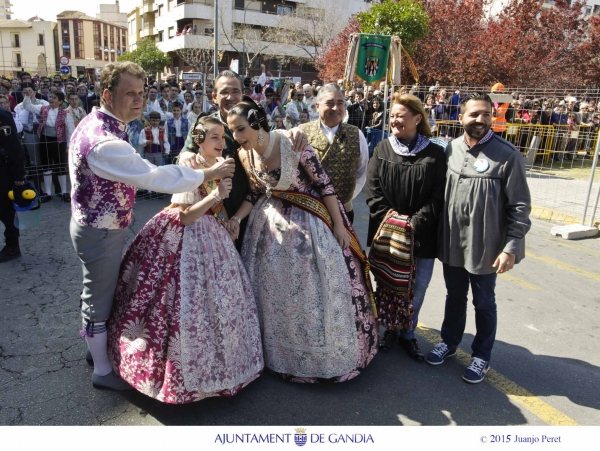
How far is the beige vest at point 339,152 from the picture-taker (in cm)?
352

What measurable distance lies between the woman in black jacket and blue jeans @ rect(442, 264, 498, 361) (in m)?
0.21

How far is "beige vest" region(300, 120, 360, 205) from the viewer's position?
3521mm

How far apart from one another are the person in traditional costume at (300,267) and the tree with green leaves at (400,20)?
1516 centimetres

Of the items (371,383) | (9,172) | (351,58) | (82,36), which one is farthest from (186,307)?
(82,36)

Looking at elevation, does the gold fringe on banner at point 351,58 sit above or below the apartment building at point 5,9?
below

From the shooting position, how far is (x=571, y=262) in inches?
227

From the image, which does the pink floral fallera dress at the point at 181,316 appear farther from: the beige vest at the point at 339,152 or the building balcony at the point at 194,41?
the building balcony at the point at 194,41

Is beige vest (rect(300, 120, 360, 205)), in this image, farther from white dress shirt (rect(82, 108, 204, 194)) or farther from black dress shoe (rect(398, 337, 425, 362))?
white dress shirt (rect(82, 108, 204, 194))

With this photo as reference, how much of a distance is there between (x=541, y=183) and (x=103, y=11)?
10531cm

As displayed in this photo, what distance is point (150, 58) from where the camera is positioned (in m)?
41.7

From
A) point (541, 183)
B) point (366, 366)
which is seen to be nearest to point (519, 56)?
point (541, 183)

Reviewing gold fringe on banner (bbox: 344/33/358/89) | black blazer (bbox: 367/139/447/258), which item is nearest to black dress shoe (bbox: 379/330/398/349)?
black blazer (bbox: 367/139/447/258)

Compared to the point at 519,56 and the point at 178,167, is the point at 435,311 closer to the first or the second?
the point at 178,167

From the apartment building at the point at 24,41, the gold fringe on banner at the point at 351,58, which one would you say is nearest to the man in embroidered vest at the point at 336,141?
the gold fringe on banner at the point at 351,58
